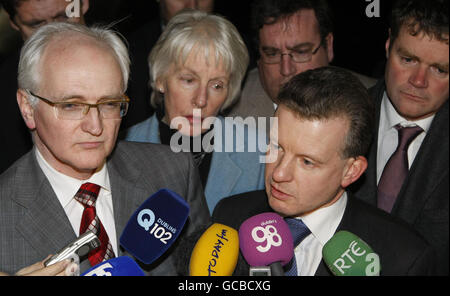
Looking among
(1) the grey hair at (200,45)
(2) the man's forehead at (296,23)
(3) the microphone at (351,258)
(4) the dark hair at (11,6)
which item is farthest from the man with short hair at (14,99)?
(3) the microphone at (351,258)

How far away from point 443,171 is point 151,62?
1.78 metres

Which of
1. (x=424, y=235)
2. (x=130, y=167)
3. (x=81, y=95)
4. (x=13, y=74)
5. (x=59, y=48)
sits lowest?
(x=424, y=235)

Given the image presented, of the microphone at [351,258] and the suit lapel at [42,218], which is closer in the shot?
the microphone at [351,258]

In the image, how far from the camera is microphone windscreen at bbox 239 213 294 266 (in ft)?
5.88

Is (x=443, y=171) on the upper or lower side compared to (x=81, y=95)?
lower

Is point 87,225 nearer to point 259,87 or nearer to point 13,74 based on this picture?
point 13,74

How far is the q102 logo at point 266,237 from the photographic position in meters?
1.80

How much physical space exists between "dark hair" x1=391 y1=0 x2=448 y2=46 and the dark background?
21 centimetres

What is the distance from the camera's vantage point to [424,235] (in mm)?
2064

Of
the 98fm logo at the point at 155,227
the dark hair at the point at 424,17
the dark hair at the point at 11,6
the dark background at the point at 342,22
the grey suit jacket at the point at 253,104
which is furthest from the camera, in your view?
the grey suit jacket at the point at 253,104

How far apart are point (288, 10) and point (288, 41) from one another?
0.20 metres

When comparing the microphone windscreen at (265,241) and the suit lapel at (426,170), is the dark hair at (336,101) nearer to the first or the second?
the suit lapel at (426,170)

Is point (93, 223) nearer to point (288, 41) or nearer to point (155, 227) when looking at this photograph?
Answer: point (155, 227)
